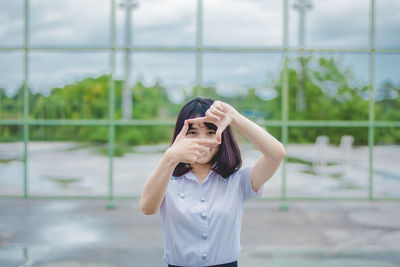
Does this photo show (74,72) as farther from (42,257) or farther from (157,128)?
(42,257)

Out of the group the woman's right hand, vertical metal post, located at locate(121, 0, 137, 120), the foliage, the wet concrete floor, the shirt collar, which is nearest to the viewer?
the woman's right hand

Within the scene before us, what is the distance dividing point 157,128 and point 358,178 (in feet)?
19.4

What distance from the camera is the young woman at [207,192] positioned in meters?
1.45

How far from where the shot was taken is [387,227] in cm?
517

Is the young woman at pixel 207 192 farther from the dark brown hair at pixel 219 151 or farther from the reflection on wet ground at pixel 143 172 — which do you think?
the reflection on wet ground at pixel 143 172

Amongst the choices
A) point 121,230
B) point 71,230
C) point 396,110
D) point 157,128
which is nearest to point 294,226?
point 121,230

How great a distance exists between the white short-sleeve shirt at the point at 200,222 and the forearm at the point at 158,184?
8 cm

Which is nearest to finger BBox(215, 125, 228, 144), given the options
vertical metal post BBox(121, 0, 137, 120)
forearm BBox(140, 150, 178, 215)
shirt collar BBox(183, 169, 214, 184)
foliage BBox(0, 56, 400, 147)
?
forearm BBox(140, 150, 178, 215)

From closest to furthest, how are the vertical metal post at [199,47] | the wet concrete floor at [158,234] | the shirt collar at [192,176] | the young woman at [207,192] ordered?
the young woman at [207,192] < the shirt collar at [192,176] < the wet concrete floor at [158,234] < the vertical metal post at [199,47]

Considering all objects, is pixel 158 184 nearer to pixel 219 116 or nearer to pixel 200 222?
pixel 200 222

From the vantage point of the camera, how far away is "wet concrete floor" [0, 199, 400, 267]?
13.0 feet

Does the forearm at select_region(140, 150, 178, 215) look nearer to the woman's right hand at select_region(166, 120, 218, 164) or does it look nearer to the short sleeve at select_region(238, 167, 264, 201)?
the woman's right hand at select_region(166, 120, 218, 164)

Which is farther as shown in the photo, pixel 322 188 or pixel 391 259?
pixel 322 188

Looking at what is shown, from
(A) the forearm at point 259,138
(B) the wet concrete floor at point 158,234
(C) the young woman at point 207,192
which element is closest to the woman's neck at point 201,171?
(C) the young woman at point 207,192
